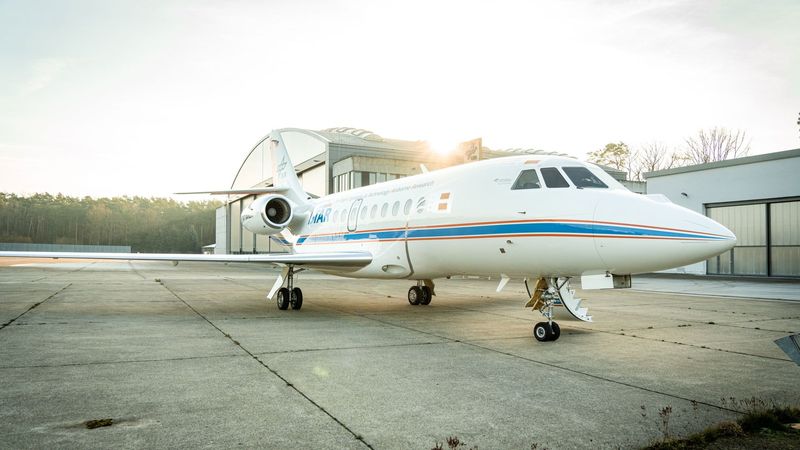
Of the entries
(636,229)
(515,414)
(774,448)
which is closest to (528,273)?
(636,229)

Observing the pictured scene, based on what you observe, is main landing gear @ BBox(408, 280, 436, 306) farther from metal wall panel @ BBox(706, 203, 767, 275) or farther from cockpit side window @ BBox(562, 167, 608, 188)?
metal wall panel @ BBox(706, 203, 767, 275)

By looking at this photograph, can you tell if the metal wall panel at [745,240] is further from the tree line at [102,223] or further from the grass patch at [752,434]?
the tree line at [102,223]

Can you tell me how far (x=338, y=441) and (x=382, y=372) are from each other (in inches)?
82.5

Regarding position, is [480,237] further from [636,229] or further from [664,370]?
[664,370]

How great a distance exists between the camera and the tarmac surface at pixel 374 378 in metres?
3.80

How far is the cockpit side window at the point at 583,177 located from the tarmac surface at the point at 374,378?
2258mm

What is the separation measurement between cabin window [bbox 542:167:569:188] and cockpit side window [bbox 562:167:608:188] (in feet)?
0.40

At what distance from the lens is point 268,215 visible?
14.4 metres

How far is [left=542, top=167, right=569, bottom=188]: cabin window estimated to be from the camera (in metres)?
7.70

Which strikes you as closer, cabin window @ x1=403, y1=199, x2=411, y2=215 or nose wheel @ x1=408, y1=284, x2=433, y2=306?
cabin window @ x1=403, y1=199, x2=411, y2=215

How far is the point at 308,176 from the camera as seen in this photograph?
39.5 m

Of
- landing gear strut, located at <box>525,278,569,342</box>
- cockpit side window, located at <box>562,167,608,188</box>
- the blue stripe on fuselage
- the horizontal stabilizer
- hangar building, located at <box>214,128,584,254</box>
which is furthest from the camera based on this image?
hangar building, located at <box>214,128,584,254</box>

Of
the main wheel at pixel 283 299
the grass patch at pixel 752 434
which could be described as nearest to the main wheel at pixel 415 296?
the main wheel at pixel 283 299

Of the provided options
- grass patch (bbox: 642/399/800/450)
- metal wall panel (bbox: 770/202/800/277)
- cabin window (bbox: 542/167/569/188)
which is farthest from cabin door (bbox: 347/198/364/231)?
metal wall panel (bbox: 770/202/800/277)
